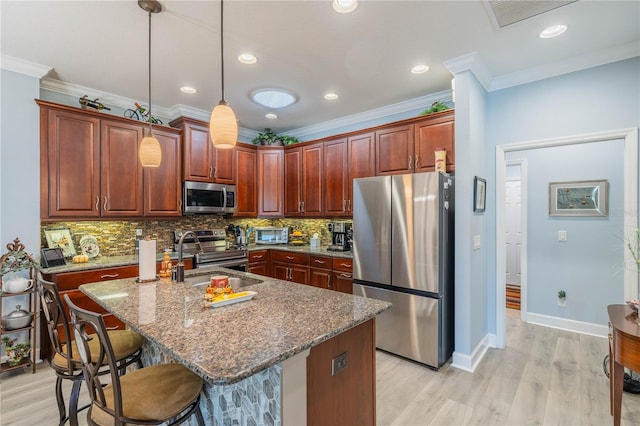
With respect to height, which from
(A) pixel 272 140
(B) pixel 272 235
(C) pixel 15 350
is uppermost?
(A) pixel 272 140

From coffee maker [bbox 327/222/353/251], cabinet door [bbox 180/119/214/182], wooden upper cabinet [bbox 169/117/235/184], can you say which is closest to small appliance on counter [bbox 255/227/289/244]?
coffee maker [bbox 327/222/353/251]

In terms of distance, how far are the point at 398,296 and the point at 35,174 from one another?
3.61m

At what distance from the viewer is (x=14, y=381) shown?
8.59ft

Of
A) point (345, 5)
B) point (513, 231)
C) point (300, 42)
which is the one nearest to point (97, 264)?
point (300, 42)

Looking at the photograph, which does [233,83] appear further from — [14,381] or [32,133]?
[14,381]

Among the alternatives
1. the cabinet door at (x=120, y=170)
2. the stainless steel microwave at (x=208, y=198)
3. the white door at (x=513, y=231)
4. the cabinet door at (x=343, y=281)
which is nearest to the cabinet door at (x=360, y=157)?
the cabinet door at (x=343, y=281)

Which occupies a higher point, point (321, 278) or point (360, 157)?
point (360, 157)

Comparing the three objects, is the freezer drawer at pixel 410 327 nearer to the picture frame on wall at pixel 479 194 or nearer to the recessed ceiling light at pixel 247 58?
the picture frame on wall at pixel 479 194

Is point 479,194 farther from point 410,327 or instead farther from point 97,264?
point 97,264

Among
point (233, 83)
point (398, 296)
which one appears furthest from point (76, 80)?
point (398, 296)

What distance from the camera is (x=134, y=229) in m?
3.81

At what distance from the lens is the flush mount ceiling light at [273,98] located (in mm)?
3465

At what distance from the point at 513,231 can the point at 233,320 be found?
5110 millimetres

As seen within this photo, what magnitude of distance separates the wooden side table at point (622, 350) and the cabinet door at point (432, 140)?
1.74 metres
